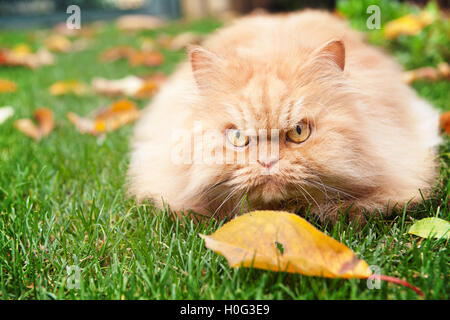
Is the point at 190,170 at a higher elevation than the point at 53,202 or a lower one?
higher

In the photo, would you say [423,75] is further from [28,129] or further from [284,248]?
[28,129]

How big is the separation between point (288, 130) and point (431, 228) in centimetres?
56

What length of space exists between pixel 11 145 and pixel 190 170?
4.61 ft

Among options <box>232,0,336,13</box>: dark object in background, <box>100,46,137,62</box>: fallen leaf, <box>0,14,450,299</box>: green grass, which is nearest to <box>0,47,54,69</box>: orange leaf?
<box>100,46,137,62</box>: fallen leaf

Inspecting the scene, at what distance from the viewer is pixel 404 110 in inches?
76.2

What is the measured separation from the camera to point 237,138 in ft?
4.59

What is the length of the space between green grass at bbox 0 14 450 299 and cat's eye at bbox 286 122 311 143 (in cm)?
31

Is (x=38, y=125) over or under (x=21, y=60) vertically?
under

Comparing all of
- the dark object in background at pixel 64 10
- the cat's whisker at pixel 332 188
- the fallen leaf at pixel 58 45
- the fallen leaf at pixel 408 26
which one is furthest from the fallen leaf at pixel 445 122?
the dark object in background at pixel 64 10

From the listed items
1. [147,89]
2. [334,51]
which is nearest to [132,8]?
[147,89]

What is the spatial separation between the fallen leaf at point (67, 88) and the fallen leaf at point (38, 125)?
2.61ft

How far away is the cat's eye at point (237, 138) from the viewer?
1.38m
